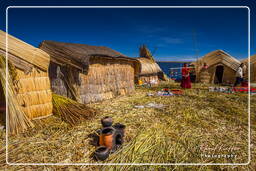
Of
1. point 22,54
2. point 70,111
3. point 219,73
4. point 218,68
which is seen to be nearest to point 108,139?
point 70,111

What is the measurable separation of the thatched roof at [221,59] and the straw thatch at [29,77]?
1502cm

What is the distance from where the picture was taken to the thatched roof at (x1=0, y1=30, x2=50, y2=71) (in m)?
4.14

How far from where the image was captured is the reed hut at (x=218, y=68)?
566 inches

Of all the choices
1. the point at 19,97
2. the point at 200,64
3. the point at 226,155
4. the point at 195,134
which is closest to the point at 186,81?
the point at 200,64

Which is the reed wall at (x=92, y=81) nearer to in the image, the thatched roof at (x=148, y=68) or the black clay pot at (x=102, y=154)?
the black clay pot at (x=102, y=154)

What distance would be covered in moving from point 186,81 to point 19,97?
994cm

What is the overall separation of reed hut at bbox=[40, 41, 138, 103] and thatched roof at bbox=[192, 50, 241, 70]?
11069mm

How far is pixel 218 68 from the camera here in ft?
54.1

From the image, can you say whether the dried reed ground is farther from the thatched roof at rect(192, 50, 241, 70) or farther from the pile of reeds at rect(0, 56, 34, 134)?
the thatched roof at rect(192, 50, 241, 70)

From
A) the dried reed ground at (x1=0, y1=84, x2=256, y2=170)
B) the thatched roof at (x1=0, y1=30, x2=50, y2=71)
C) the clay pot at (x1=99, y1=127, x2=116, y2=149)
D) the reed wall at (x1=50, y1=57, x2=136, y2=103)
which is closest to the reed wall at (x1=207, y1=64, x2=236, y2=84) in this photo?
the dried reed ground at (x1=0, y1=84, x2=256, y2=170)

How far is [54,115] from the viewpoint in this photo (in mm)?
5188

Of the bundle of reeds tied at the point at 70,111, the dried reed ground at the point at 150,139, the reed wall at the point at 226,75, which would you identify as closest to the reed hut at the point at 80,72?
the bundle of reeds tied at the point at 70,111

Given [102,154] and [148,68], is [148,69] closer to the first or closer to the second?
[148,68]

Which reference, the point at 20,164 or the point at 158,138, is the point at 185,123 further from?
the point at 20,164
